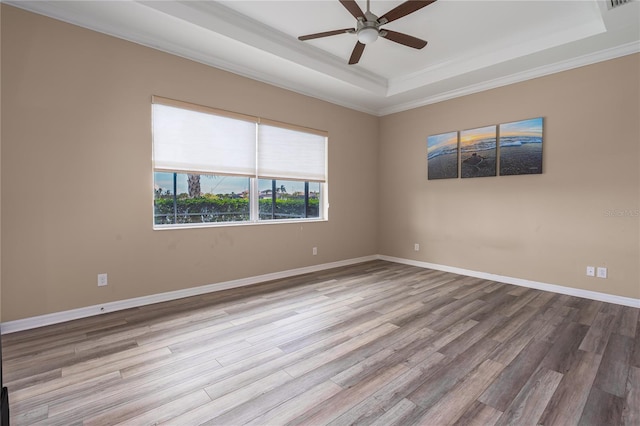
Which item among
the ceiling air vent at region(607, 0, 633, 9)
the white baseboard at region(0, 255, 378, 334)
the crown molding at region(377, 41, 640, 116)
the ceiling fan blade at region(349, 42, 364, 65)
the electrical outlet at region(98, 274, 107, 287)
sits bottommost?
the white baseboard at region(0, 255, 378, 334)

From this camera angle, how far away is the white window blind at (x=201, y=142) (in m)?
3.43

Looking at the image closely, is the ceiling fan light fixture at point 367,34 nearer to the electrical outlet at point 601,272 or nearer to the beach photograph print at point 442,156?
the beach photograph print at point 442,156

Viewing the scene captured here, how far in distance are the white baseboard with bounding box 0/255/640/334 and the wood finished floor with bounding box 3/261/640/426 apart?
0.13 m

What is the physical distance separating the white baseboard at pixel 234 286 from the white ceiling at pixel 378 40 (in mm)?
2764

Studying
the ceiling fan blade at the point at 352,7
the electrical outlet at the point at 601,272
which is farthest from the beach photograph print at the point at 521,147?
the ceiling fan blade at the point at 352,7

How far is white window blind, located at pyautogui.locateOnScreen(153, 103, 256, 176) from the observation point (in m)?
→ 3.43

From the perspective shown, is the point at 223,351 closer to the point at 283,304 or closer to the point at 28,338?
the point at 283,304

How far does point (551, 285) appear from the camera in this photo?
3.93 m

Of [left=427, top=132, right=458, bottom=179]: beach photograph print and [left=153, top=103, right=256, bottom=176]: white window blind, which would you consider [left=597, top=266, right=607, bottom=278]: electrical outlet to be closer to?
[left=427, top=132, right=458, bottom=179]: beach photograph print

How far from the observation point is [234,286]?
4.01 meters

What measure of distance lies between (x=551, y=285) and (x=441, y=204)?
1848mm

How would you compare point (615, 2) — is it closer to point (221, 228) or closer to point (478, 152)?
Answer: point (478, 152)

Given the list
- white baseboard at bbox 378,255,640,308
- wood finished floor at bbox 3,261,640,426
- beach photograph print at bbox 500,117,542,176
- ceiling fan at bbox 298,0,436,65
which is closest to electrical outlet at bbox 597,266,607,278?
white baseboard at bbox 378,255,640,308

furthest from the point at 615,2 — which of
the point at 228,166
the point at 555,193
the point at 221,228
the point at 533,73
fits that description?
the point at 221,228
